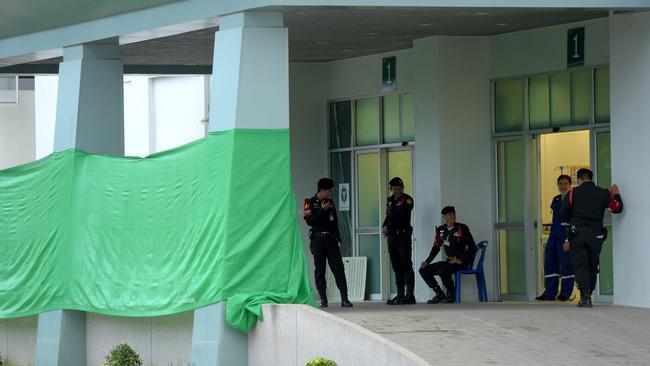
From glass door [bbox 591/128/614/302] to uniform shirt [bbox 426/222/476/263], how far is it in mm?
1927

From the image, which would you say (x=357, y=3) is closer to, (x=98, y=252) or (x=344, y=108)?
(x=98, y=252)

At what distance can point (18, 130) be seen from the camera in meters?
43.6

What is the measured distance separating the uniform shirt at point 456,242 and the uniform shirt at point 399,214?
1.97ft

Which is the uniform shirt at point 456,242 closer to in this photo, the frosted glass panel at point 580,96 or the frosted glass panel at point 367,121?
the frosted glass panel at point 580,96

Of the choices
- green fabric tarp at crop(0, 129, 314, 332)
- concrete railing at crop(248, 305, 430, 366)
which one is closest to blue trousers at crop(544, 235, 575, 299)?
green fabric tarp at crop(0, 129, 314, 332)

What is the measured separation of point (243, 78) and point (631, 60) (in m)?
5.11

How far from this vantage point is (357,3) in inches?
659

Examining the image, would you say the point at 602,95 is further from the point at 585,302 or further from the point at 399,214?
the point at 585,302

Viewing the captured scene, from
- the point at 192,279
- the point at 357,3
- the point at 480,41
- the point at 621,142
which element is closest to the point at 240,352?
the point at 192,279

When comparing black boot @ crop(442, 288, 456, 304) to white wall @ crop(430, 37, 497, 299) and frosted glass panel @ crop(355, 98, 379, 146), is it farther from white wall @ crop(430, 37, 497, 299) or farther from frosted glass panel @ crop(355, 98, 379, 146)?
frosted glass panel @ crop(355, 98, 379, 146)

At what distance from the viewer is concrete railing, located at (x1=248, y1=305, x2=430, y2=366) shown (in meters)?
13.6

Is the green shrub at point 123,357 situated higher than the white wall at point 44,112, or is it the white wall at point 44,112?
the white wall at point 44,112

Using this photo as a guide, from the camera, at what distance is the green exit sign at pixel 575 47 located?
2039 centimetres

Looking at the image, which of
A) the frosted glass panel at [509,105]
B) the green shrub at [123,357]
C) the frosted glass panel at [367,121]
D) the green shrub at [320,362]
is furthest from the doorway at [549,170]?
the green shrub at [320,362]
